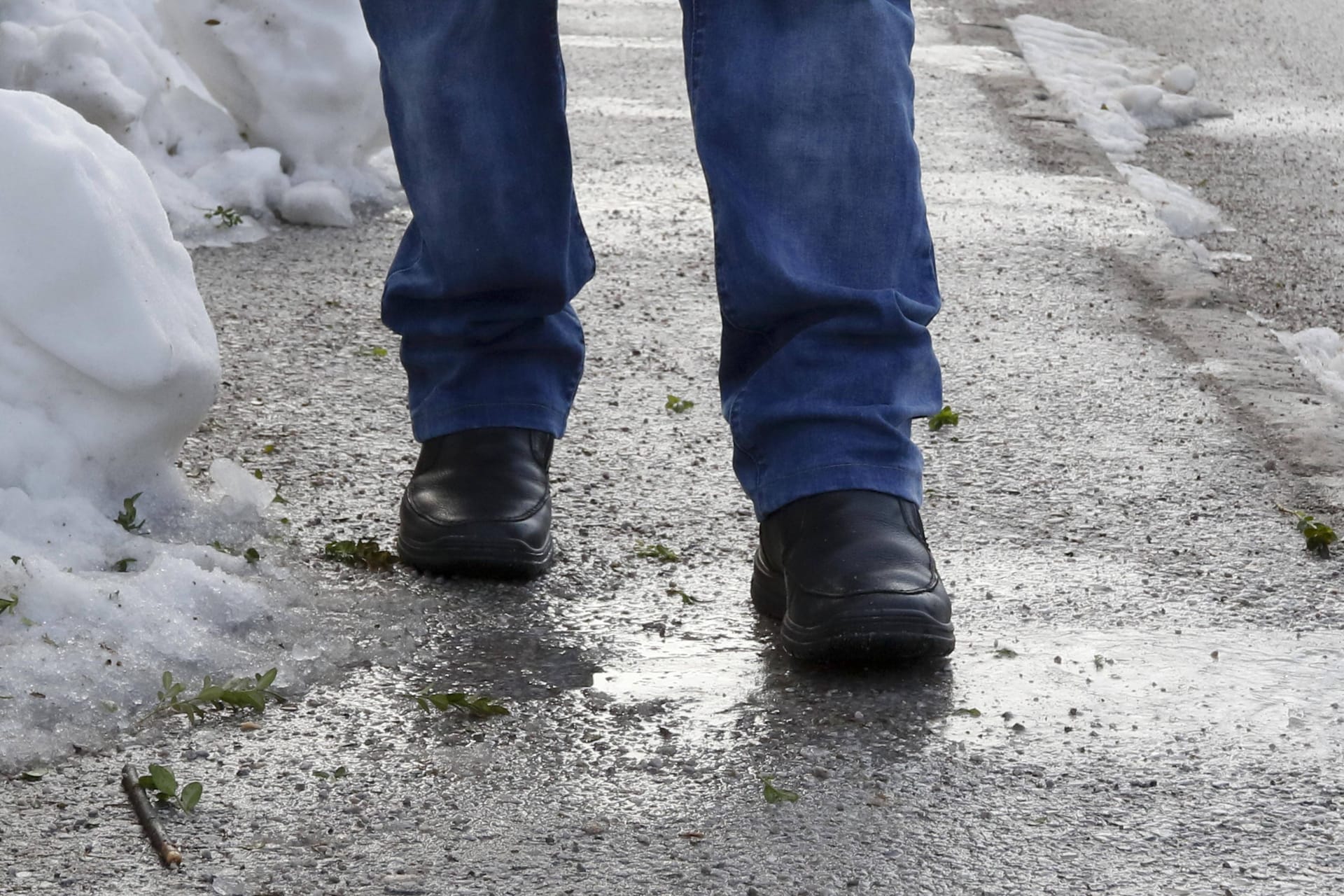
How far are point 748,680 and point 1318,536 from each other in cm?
92

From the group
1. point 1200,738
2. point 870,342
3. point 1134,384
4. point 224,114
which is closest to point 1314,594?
point 1200,738

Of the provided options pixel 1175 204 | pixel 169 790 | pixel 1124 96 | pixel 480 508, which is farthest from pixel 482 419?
pixel 1124 96

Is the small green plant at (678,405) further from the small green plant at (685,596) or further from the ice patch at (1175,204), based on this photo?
the ice patch at (1175,204)

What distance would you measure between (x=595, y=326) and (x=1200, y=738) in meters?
1.85

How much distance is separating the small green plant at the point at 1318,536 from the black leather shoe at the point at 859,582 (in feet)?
2.17

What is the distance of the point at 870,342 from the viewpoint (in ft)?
6.57

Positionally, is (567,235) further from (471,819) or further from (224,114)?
(224,114)

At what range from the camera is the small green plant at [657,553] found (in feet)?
7.55

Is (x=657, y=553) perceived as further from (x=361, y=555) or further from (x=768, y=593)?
(x=361, y=555)

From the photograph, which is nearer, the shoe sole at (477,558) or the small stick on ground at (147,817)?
the small stick on ground at (147,817)

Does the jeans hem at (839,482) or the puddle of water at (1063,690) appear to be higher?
the jeans hem at (839,482)

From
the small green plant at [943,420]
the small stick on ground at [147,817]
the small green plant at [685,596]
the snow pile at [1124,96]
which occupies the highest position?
the small stick on ground at [147,817]

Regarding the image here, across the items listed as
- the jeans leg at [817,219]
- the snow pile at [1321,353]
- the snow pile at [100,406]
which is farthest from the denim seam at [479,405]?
the snow pile at [1321,353]

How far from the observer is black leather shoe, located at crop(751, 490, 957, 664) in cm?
191
